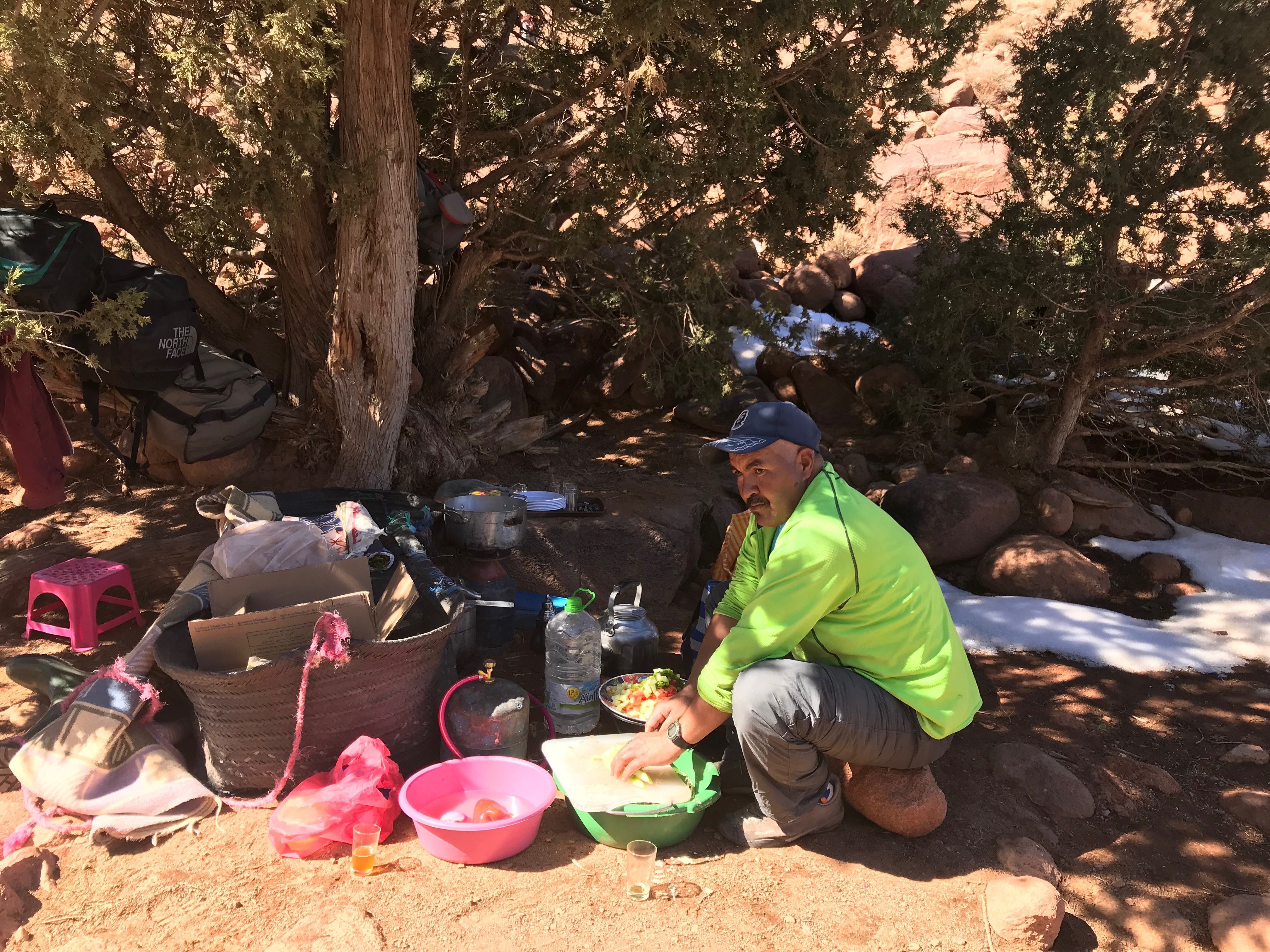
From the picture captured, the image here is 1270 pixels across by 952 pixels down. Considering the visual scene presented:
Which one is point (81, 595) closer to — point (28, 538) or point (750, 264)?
point (28, 538)

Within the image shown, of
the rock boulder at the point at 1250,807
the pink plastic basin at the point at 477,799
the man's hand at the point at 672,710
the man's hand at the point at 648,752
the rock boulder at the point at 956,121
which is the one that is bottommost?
the rock boulder at the point at 1250,807

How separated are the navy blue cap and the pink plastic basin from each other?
4.52 feet

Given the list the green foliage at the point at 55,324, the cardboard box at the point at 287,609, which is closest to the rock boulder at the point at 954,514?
the cardboard box at the point at 287,609

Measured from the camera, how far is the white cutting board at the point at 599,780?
320 centimetres

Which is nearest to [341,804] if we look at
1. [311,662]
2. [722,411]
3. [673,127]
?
[311,662]

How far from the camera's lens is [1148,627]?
6.06m

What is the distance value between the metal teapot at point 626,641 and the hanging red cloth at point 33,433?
3.05 metres

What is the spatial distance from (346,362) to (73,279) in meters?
1.63

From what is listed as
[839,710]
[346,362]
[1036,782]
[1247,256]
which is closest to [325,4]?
[346,362]

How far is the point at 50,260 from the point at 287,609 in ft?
7.39

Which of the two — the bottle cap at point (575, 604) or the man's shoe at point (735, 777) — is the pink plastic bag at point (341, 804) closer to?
the bottle cap at point (575, 604)

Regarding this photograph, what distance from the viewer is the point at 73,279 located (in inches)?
170

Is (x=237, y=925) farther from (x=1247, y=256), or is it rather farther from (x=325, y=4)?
(x=1247, y=256)

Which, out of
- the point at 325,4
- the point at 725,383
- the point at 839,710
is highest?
the point at 325,4
